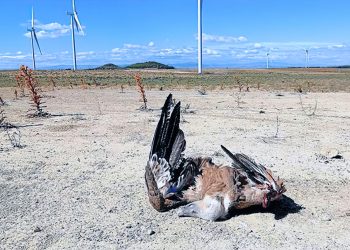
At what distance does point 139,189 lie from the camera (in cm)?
657

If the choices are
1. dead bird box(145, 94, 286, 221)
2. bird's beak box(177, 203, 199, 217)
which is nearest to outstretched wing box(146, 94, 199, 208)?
dead bird box(145, 94, 286, 221)

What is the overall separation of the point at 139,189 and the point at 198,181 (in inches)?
46.7

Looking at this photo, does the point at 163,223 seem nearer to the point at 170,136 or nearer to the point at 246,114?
the point at 170,136

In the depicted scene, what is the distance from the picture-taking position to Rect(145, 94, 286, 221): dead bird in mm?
5363

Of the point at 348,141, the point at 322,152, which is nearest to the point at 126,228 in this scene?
the point at 322,152

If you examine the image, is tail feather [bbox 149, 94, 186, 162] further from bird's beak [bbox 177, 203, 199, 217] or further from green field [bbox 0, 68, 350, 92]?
green field [bbox 0, 68, 350, 92]

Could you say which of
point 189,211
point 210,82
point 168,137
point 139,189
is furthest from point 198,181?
Result: point 210,82

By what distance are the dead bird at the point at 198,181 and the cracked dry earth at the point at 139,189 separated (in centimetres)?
15

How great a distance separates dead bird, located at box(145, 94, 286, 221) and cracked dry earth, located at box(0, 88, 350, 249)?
155 millimetres

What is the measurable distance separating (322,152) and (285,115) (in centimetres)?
619

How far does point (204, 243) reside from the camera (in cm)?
485

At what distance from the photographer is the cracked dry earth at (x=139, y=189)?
4977 mm

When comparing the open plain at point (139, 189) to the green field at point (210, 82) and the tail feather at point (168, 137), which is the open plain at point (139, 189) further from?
the green field at point (210, 82)

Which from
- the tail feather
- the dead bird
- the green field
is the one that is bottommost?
the green field
